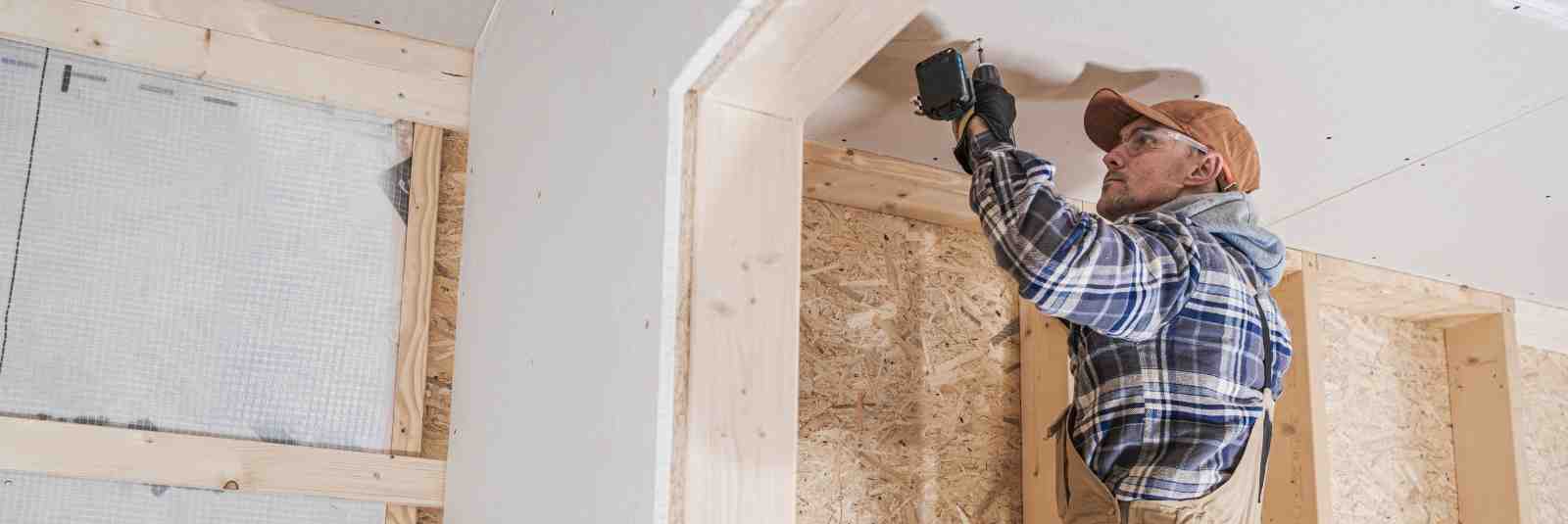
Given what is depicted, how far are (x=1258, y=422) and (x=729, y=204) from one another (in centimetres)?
107

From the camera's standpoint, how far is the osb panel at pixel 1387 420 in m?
3.43

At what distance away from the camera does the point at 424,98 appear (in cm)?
263

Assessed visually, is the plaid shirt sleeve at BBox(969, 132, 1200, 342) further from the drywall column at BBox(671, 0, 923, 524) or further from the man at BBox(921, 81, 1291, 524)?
the drywall column at BBox(671, 0, 923, 524)

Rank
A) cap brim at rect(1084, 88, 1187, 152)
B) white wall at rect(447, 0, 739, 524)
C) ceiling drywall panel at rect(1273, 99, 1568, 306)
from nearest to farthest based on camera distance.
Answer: white wall at rect(447, 0, 739, 524) < cap brim at rect(1084, 88, 1187, 152) < ceiling drywall panel at rect(1273, 99, 1568, 306)

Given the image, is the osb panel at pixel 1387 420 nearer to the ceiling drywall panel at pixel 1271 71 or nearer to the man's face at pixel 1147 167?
the ceiling drywall panel at pixel 1271 71

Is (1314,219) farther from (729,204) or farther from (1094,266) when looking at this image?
(729,204)

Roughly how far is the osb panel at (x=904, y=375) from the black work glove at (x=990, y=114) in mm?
774

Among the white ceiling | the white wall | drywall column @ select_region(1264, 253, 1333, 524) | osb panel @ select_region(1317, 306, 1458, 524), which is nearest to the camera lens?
the white wall

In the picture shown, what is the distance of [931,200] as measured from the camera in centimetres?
300

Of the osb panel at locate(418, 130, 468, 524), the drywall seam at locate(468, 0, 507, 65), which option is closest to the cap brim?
the drywall seam at locate(468, 0, 507, 65)

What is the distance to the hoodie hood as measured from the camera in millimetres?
2314

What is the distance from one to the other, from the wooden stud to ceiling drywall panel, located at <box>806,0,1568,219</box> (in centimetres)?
76

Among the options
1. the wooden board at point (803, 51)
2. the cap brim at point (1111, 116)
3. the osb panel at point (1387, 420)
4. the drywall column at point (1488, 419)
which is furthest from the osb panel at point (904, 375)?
the drywall column at point (1488, 419)

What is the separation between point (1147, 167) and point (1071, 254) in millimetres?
600
